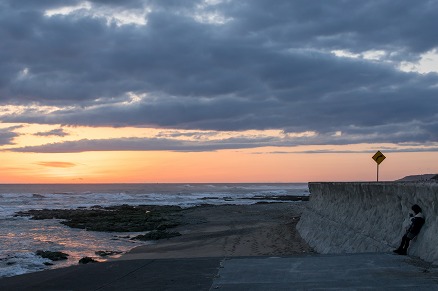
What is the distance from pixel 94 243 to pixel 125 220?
1188 cm

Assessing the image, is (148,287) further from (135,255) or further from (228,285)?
(135,255)

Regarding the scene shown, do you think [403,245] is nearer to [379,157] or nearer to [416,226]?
[416,226]

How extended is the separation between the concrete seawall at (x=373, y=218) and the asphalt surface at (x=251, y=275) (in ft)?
2.34

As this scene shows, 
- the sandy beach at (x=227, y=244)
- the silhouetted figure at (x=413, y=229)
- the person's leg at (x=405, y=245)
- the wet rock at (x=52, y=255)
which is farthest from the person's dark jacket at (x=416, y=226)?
the wet rock at (x=52, y=255)

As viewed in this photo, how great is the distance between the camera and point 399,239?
9875 millimetres

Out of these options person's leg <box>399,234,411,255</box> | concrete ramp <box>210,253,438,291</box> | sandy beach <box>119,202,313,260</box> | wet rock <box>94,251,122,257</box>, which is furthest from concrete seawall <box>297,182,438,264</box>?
wet rock <box>94,251,122,257</box>

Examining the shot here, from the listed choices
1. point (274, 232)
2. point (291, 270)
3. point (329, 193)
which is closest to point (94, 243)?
point (274, 232)

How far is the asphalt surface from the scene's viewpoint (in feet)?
23.2

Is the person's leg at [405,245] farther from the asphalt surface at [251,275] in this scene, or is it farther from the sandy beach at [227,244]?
the sandy beach at [227,244]

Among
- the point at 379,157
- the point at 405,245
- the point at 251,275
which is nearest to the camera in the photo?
the point at 251,275

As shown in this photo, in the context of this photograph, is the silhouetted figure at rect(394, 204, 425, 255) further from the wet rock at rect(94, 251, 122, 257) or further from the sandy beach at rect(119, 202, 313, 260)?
the wet rock at rect(94, 251, 122, 257)

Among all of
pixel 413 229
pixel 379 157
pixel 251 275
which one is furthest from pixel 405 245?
pixel 379 157

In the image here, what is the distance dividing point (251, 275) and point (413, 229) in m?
3.31

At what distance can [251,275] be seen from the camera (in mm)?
7941
